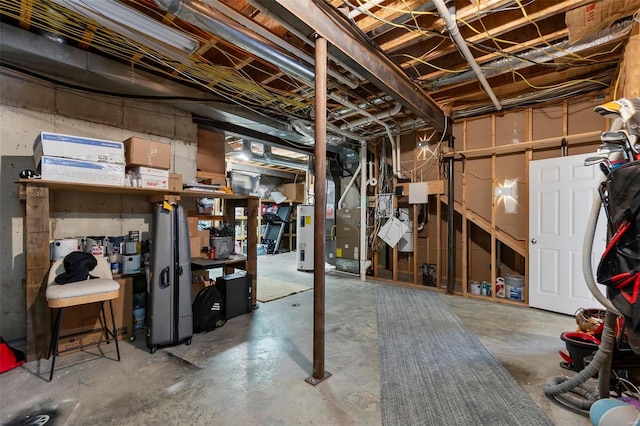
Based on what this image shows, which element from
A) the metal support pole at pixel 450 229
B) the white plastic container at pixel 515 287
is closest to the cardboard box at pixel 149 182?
the metal support pole at pixel 450 229

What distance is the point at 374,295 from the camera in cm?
425

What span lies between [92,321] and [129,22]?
101 inches

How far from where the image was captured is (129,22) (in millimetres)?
2031

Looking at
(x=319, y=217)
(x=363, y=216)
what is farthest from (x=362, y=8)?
(x=363, y=216)

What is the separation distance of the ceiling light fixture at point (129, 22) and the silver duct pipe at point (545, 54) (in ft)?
9.10

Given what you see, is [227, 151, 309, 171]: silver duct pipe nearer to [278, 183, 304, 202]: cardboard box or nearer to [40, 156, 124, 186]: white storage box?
[278, 183, 304, 202]: cardboard box

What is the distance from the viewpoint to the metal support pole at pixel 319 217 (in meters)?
2.08

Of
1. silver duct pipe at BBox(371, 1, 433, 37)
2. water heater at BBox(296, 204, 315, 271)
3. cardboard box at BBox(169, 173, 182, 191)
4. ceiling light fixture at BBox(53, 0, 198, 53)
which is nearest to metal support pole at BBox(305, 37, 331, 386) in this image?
silver duct pipe at BBox(371, 1, 433, 37)

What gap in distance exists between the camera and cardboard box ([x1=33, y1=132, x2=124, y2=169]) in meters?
2.25

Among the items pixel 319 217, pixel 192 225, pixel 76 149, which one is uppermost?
pixel 76 149

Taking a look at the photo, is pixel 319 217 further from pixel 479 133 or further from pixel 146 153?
pixel 479 133

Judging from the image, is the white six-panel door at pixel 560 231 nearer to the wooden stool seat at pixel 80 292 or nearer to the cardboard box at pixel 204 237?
the cardboard box at pixel 204 237

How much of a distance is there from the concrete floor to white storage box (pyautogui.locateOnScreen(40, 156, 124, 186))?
1506 millimetres

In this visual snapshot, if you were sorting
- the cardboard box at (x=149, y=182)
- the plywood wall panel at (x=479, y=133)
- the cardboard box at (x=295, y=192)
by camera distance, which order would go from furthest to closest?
the cardboard box at (x=295, y=192), the plywood wall panel at (x=479, y=133), the cardboard box at (x=149, y=182)
